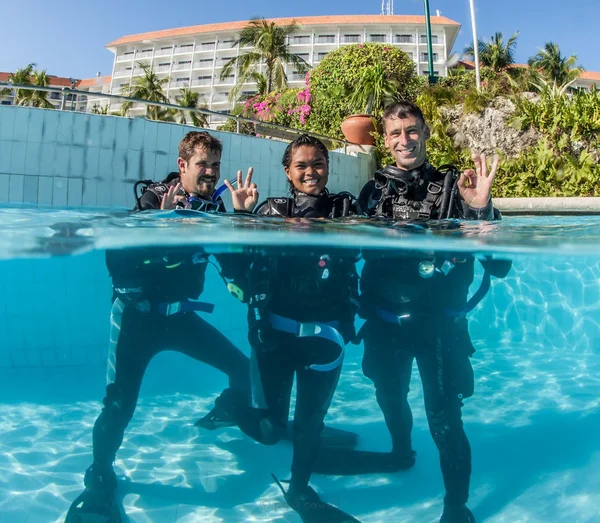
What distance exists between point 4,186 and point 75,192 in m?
1.14

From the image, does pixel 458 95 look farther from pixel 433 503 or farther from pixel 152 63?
pixel 152 63

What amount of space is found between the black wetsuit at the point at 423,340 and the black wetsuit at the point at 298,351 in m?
0.27

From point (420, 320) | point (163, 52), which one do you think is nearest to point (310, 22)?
point (163, 52)

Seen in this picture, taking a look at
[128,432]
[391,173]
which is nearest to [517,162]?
[391,173]

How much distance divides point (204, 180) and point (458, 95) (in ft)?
42.9

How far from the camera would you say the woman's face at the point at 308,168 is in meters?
4.18

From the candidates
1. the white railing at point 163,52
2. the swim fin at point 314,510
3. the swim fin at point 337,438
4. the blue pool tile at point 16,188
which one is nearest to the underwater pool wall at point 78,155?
the blue pool tile at point 16,188

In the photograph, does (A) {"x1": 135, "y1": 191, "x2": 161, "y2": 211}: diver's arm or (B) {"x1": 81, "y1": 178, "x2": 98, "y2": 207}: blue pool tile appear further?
(B) {"x1": 81, "y1": 178, "x2": 98, "y2": 207}: blue pool tile

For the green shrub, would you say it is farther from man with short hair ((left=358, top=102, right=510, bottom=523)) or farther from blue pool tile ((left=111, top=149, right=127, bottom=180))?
man with short hair ((left=358, top=102, right=510, bottom=523))

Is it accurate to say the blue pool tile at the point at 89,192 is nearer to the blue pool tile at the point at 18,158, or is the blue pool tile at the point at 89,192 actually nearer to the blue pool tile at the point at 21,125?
the blue pool tile at the point at 18,158

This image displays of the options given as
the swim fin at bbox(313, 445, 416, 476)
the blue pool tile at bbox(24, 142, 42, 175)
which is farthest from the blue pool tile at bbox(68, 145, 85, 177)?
the swim fin at bbox(313, 445, 416, 476)

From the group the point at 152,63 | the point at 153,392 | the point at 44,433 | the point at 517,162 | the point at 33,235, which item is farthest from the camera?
the point at 152,63

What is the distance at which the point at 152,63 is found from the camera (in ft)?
236

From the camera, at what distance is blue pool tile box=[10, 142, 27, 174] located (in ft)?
28.9
